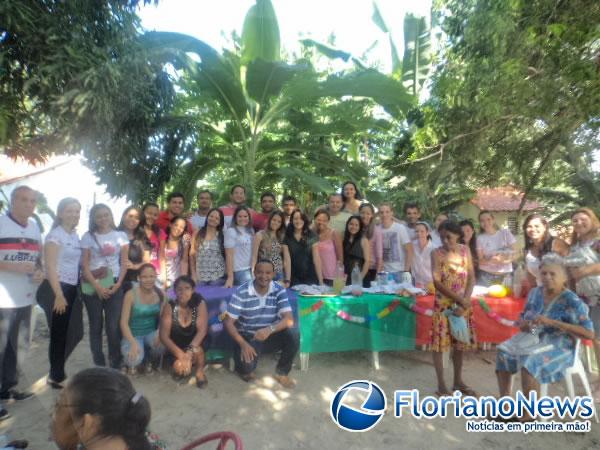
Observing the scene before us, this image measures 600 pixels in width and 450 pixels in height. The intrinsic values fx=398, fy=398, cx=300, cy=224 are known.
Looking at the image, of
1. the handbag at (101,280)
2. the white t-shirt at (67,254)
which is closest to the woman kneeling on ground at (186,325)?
the handbag at (101,280)

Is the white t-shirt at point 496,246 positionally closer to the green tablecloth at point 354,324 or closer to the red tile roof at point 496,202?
the green tablecloth at point 354,324

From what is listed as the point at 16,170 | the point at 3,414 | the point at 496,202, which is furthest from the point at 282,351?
the point at 496,202

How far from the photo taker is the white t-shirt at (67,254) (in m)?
3.40

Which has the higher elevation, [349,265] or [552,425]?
[349,265]

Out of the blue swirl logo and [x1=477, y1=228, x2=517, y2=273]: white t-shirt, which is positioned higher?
[x1=477, y1=228, x2=517, y2=273]: white t-shirt

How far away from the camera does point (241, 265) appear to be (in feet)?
15.3

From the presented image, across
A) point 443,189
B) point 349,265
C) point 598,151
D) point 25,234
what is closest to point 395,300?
point 349,265

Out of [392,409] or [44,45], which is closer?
[392,409]

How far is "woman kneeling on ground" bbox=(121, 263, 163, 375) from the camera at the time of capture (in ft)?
12.3

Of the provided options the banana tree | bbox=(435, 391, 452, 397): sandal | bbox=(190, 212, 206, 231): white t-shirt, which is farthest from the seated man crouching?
the banana tree

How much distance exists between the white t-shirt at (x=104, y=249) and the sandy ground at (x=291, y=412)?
3.19 feet

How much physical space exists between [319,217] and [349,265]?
0.69 meters

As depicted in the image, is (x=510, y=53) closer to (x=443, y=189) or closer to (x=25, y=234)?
(x=25, y=234)

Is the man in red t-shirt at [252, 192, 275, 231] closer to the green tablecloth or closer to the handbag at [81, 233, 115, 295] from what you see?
the green tablecloth
